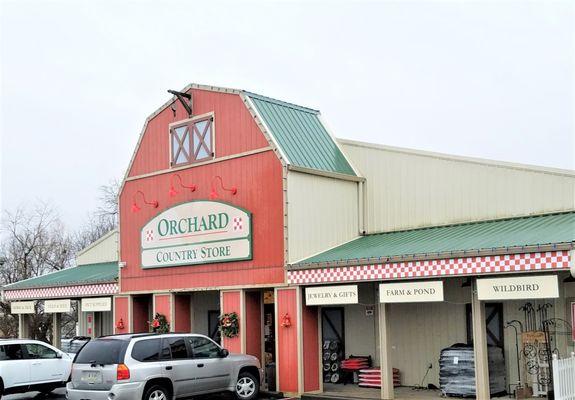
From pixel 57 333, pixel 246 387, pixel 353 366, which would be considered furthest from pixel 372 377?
pixel 57 333

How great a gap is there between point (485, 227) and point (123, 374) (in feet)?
29.0

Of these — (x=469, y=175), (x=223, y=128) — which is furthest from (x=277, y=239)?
(x=469, y=175)

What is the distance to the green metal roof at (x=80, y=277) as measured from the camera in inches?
984

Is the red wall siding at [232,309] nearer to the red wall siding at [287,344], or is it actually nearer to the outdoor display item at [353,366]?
the red wall siding at [287,344]

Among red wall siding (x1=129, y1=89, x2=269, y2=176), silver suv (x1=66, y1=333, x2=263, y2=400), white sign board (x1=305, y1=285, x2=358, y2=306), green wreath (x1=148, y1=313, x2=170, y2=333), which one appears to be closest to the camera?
silver suv (x1=66, y1=333, x2=263, y2=400)

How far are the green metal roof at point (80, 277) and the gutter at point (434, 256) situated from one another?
8898mm

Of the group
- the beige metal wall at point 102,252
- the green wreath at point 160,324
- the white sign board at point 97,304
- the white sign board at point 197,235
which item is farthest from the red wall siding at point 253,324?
the beige metal wall at point 102,252

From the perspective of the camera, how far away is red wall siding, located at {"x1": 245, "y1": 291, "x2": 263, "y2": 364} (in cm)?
1986

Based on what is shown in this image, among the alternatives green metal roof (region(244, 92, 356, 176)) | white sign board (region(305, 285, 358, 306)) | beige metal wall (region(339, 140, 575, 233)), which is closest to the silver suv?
white sign board (region(305, 285, 358, 306))

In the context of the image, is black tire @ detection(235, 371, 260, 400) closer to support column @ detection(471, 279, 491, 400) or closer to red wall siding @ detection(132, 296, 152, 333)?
support column @ detection(471, 279, 491, 400)

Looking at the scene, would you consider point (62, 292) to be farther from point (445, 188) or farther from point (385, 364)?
point (445, 188)

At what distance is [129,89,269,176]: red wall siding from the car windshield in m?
6.99

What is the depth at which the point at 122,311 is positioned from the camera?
23766 millimetres

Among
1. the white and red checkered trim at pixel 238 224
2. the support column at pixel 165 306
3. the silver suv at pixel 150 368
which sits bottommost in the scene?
the silver suv at pixel 150 368
